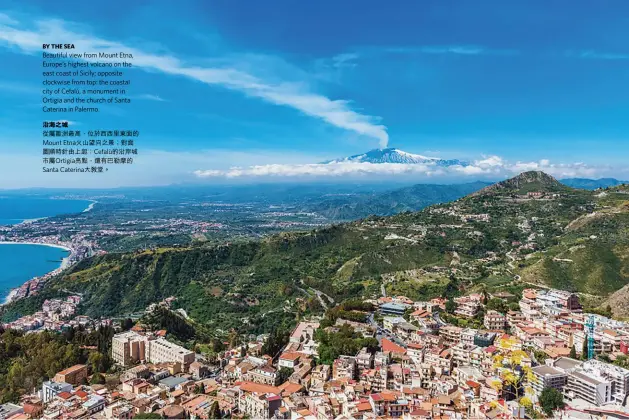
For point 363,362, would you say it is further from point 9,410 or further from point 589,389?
point 9,410

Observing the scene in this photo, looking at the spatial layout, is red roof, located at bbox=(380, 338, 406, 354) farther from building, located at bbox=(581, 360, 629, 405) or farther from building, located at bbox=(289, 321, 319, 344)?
building, located at bbox=(581, 360, 629, 405)

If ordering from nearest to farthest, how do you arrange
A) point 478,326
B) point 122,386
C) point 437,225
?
point 122,386 < point 478,326 < point 437,225

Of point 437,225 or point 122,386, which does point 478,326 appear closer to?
point 122,386

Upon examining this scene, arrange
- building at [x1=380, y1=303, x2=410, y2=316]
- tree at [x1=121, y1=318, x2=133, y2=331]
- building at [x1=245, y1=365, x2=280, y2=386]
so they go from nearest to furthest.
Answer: building at [x1=245, y1=365, x2=280, y2=386], building at [x1=380, y1=303, x2=410, y2=316], tree at [x1=121, y1=318, x2=133, y2=331]

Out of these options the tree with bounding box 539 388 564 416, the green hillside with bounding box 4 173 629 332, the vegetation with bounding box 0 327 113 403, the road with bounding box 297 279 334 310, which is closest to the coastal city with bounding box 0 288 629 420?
the tree with bounding box 539 388 564 416

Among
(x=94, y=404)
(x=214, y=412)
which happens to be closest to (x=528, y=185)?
(x=214, y=412)

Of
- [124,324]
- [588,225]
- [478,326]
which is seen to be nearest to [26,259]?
[124,324]
